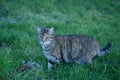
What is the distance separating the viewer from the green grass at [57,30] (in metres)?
4.76

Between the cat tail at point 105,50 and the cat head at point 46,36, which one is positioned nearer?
the cat head at point 46,36

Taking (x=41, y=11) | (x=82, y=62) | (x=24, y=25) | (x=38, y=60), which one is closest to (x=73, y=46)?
Answer: (x=82, y=62)

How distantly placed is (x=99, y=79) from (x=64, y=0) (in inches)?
286

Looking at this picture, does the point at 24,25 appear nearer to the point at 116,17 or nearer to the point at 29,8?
the point at 29,8

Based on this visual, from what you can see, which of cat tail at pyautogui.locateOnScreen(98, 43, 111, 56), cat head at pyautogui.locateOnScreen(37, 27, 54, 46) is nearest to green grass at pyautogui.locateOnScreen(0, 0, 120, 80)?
cat tail at pyautogui.locateOnScreen(98, 43, 111, 56)

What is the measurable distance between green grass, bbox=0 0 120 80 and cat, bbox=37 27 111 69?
0.20m

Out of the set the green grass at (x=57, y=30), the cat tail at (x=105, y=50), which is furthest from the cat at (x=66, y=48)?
the green grass at (x=57, y=30)

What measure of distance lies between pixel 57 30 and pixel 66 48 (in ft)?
8.10

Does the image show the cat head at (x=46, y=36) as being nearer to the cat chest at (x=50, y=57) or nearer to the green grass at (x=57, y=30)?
the cat chest at (x=50, y=57)

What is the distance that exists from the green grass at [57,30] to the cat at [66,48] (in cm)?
20

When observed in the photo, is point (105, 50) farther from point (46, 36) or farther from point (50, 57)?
point (46, 36)

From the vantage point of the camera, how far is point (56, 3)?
36.6 ft


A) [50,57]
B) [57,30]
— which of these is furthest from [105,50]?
[57,30]

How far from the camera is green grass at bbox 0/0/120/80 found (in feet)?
15.6
